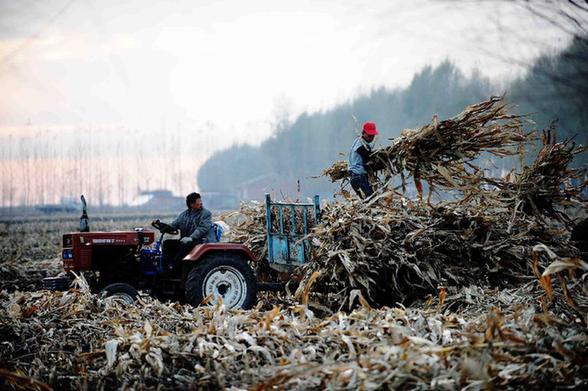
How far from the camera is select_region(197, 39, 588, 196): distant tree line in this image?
2164 mm

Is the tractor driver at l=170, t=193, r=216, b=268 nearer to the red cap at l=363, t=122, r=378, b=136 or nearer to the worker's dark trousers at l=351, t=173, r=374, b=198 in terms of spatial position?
the worker's dark trousers at l=351, t=173, r=374, b=198

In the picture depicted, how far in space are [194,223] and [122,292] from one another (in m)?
1.32

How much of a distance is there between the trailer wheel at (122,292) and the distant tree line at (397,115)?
291cm

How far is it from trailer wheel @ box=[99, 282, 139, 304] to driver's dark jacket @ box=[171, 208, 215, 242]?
1.03 meters

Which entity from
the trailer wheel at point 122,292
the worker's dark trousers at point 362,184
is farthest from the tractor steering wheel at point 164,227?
the worker's dark trousers at point 362,184

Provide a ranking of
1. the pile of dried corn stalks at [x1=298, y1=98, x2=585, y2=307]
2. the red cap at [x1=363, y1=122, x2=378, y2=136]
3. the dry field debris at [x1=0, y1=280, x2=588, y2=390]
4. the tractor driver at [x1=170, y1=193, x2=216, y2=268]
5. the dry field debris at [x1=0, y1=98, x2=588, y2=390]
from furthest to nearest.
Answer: the red cap at [x1=363, y1=122, x2=378, y2=136], the tractor driver at [x1=170, y1=193, x2=216, y2=268], the pile of dried corn stalks at [x1=298, y1=98, x2=585, y2=307], the dry field debris at [x1=0, y1=98, x2=588, y2=390], the dry field debris at [x1=0, y1=280, x2=588, y2=390]

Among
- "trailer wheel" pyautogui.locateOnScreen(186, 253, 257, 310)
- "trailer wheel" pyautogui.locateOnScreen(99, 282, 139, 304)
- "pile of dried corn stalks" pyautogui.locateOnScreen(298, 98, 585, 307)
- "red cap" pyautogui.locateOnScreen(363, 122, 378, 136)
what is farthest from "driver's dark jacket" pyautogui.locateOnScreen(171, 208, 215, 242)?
"red cap" pyautogui.locateOnScreen(363, 122, 378, 136)

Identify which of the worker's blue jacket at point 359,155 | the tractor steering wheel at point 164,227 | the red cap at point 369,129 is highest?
the red cap at point 369,129

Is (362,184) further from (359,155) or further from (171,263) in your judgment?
(171,263)

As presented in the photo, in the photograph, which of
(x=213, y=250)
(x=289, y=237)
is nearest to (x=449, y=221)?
(x=289, y=237)

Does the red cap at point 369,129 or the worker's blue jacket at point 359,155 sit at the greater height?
the red cap at point 369,129

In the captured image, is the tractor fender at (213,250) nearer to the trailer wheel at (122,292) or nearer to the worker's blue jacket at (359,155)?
the trailer wheel at (122,292)

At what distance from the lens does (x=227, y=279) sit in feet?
31.3

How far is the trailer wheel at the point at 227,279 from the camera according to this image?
936 centimetres
